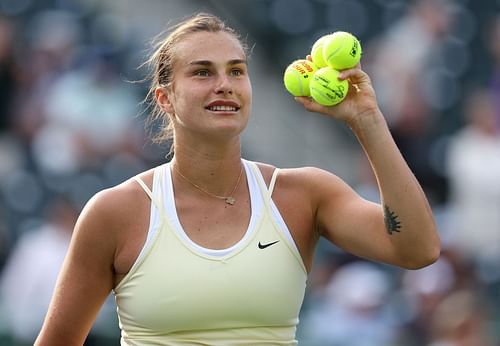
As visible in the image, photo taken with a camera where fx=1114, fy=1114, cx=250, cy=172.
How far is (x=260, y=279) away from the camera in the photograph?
145 inches

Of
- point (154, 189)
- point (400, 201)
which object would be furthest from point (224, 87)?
point (400, 201)

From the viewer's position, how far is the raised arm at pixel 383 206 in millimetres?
3527

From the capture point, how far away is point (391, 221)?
3561 mm

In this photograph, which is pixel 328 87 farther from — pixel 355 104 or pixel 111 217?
pixel 111 217

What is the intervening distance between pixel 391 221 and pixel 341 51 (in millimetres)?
565

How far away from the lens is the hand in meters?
3.59

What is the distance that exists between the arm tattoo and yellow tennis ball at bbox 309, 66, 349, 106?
38cm

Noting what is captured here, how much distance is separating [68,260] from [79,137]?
4.99 meters

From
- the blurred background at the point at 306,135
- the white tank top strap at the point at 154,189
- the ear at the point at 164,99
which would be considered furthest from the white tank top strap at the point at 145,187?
the blurred background at the point at 306,135

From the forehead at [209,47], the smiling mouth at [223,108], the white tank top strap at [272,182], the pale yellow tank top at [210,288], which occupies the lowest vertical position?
the pale yellow tank top at [210,288]

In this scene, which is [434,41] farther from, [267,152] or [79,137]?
[79,137]

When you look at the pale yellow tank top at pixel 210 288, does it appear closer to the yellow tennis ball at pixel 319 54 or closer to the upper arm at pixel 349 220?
the upper arm at pixel 349 220

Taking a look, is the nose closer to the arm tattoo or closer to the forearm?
the forearm

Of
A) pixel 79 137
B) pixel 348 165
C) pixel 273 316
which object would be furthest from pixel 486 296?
pixel 273 316
